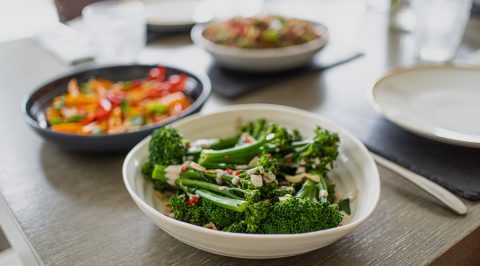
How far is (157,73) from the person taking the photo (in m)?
1.37

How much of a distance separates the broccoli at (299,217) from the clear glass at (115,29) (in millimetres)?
1097

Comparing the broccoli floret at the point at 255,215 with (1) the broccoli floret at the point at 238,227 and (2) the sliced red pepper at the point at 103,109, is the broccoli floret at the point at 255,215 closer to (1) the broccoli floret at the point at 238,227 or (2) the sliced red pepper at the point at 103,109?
(1) the broccoli floret at the point at 238,227

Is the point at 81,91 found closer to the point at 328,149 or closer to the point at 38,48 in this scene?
the point at 38,48

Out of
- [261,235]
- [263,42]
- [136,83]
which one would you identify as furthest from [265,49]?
[261,235]

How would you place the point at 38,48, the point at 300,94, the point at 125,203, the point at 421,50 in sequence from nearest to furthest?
the point at 125,203, the point at 300,94, the point at 421,50, the point at 38,48

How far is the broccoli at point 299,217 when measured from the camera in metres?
0.67

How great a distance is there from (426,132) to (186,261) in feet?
1.88

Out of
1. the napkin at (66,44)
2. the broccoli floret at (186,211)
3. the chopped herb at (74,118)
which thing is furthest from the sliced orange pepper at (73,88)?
the broccoli floret at (186,211)

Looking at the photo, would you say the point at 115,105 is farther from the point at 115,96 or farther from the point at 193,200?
the point at 193,200

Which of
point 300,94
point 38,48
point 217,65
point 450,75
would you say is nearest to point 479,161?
point 450,75

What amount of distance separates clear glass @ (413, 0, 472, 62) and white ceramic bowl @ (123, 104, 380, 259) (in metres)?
0.78

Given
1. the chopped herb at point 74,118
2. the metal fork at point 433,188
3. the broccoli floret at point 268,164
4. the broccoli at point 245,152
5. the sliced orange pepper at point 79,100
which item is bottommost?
the metal fork at point 433,188

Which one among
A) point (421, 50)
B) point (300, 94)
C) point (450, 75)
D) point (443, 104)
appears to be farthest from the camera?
point (421, 50)

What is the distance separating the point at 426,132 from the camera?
3.10ft
